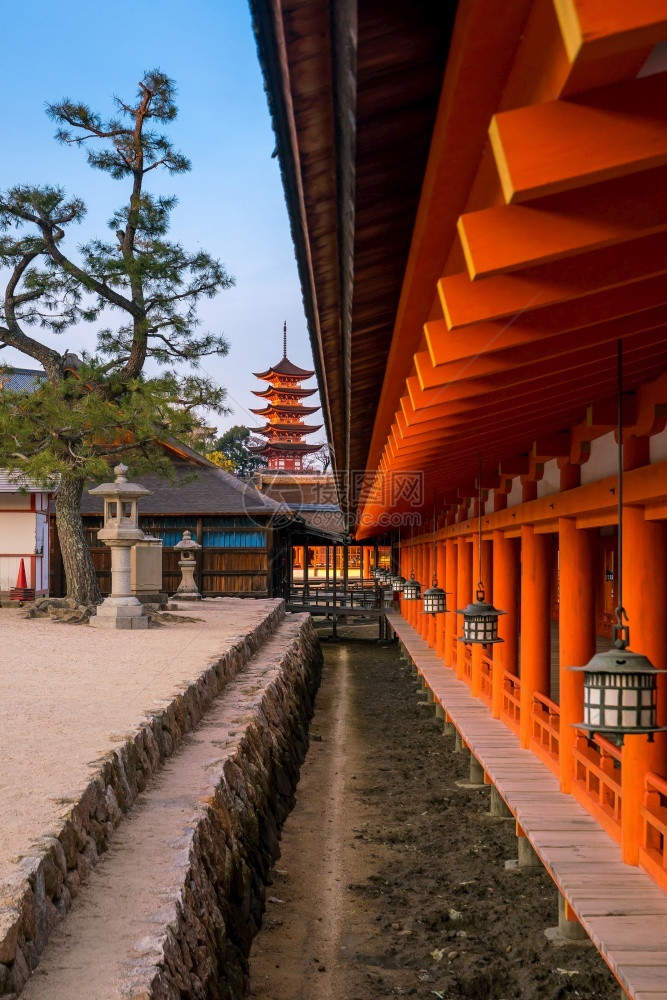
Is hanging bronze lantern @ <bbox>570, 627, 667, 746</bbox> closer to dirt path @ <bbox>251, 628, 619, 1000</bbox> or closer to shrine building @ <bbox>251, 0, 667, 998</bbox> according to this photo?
shrine building @ <bbox>251, 0, 667, 998</bbox>

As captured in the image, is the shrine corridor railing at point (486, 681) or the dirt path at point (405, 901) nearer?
the dirt path at point (405, 901)

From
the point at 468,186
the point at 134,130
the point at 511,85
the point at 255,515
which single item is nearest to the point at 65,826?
the point at 468,186

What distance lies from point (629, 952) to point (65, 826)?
2862mm

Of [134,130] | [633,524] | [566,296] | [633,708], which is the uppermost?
[134,130]

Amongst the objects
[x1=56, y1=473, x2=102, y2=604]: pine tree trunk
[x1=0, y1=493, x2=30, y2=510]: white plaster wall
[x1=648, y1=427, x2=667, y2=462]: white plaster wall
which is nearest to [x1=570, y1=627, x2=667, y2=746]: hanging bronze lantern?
[x1=648, y1=427, x2=667, y2=462]: white plaster wall

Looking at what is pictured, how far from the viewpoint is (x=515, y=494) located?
29.3 feet

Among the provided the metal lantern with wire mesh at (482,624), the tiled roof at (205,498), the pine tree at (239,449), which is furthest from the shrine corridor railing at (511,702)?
the pine tree at (239,449)

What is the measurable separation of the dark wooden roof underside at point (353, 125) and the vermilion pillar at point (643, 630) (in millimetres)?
2856

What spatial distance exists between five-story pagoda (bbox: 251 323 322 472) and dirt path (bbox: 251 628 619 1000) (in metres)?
38.3

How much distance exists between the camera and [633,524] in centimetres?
496

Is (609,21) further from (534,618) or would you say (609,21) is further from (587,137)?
(534,618)

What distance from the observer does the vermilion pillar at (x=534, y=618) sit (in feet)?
26.5

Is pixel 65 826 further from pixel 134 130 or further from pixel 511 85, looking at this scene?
pixel 134 130

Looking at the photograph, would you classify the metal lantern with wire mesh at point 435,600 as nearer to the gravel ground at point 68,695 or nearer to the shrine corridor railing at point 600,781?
the gravel ground at point 68,695
